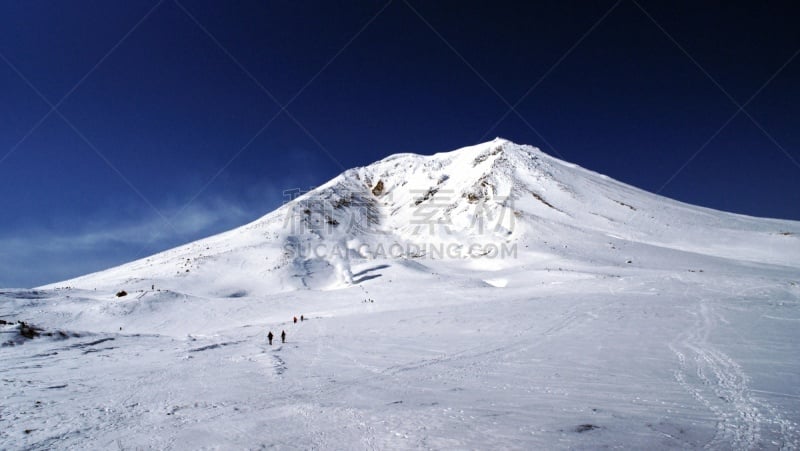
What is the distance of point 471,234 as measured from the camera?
6688 centimetres

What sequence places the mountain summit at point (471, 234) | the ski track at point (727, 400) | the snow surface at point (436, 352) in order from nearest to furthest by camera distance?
the ski track at point (727, 400), the snow surface at point (436, 352), the mountain summit at point (471, 234)

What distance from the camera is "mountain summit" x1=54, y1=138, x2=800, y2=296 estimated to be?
48625mm

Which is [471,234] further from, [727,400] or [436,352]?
[727,400]

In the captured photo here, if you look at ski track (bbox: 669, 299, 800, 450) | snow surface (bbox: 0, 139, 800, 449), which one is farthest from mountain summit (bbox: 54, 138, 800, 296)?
ski track (bbox: 669, 299, 800, 450)

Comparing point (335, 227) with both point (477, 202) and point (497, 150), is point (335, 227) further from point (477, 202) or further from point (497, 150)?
point (497, 150)

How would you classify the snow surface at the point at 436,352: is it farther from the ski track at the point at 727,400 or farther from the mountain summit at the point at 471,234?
the mountain summit at the point at 471,234

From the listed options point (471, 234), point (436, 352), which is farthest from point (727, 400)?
point (471, 234)

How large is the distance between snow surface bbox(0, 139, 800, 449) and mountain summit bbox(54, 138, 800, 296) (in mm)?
742

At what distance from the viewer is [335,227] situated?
8150 centimetres

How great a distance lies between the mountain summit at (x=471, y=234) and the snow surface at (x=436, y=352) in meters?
0.74

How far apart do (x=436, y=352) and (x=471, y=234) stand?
171ft

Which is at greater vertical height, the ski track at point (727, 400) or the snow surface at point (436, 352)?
the snow surface at point (436, 352)

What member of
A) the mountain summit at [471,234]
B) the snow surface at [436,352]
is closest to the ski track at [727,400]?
the snow surface at [436,352]

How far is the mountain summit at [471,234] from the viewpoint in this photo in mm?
48625
